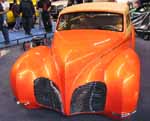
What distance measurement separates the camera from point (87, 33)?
20.4 feet

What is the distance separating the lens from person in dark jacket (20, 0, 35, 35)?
38.7 ft

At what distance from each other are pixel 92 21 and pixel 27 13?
225 inches

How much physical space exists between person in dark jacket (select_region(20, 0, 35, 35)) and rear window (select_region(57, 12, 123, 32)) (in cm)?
518

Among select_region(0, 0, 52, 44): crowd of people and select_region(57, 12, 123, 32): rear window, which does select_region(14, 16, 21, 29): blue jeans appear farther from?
select_region(57, 12, 123, 32): rear window

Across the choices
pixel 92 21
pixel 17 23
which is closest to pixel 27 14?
pixel 17 23

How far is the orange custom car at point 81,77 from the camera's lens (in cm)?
484

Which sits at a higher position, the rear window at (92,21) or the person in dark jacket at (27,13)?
the rear window at (92,21)

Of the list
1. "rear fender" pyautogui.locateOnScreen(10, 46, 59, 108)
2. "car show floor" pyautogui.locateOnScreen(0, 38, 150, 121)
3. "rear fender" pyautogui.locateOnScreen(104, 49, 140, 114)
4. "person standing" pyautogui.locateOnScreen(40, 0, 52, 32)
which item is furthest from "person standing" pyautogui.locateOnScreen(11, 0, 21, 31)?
"rear fender" pyautogui.locateOnScreen(104, 49, 140, 114)

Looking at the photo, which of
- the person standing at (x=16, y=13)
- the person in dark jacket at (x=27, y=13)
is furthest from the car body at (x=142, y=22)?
the person standing at (x=16, y=13)

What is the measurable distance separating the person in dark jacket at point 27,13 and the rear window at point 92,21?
5.18m

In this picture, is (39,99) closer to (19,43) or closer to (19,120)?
(19,120)

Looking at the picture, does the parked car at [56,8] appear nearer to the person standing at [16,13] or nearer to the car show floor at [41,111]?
the person standing at [16,13]

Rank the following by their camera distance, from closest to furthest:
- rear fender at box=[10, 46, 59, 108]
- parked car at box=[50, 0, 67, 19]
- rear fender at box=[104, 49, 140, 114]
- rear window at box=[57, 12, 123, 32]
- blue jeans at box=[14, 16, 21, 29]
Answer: rear fender at box=[104, 49, 140, 114]
rear fender at box=[10, 46, 59, 108]
rear window at box=[57, 12, 123, 32]
blue jeans at box=[14, 16, 21, 29]
parked car at box=[50, 0, 67, 19]

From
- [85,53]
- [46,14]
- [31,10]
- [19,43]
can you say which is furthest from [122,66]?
[46,14]
